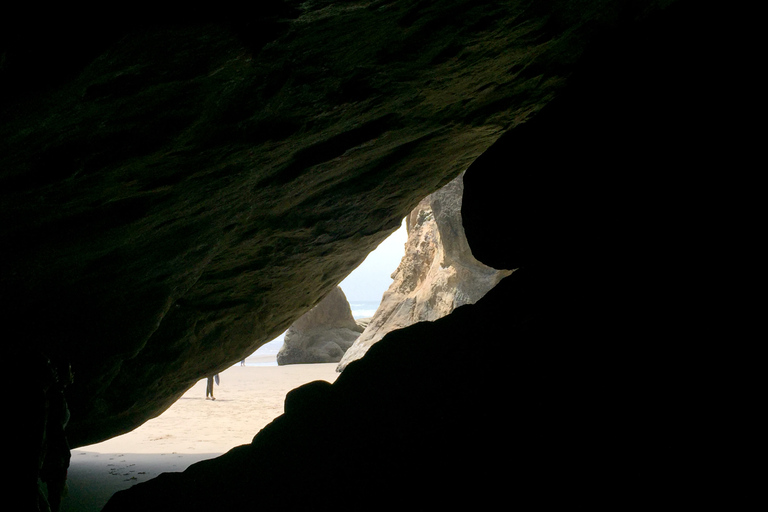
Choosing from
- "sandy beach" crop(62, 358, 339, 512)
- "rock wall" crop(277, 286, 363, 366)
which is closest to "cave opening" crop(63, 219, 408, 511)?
Result: "sandy beach" crop(62, 358, 339, 512)

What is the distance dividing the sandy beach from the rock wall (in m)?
10.4

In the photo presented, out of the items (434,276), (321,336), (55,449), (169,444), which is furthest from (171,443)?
(321,336)

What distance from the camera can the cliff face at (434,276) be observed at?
15.2 metres

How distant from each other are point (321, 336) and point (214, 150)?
928 inches

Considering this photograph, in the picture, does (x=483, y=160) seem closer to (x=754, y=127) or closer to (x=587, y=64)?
(x=587, y=64)

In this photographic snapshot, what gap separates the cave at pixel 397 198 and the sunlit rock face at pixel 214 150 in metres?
0.02

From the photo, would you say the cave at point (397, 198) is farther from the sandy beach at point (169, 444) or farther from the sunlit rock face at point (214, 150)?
the sandy beach at point (169, 444)

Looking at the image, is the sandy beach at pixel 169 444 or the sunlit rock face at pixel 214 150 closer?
the sunlit rock face at pixel 214 150

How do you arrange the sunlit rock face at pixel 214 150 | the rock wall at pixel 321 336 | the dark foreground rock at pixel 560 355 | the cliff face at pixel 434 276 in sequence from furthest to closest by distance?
the rock wall at pixel 321 336, the cliff face at pixel 434 276, the dark foreground rock at pixel 560 355, the sunlit rock face at pixel 214 150

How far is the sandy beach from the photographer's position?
6.03 m

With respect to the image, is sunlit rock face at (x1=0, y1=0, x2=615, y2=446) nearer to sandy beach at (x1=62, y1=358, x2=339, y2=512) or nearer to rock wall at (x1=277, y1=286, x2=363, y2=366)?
sandy beach at (x1=62, y1=358, x2=339, y2=512)

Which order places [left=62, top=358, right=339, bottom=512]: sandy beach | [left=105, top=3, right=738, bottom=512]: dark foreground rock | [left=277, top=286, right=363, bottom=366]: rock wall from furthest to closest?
[left=277, top=286, right=363, bottom=366]: rock wall → [left=62, top=358, right=339, bottom=512]: sandy beach → [left=105, top=3, right=738, bottom=512]: dark foreground rock

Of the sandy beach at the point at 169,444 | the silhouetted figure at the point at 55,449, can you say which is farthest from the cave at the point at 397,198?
the sandy beach at the point at 169,444

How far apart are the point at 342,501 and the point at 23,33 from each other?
3.06m
